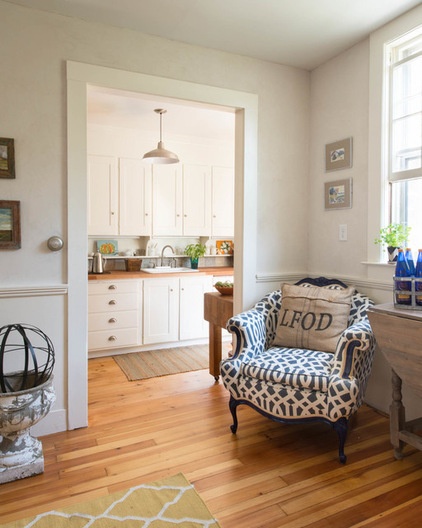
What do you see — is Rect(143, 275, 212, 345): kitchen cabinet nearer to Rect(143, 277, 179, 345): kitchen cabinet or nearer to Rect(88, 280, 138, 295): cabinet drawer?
Rect(143, 277, 179, 345): kitchen cabinet

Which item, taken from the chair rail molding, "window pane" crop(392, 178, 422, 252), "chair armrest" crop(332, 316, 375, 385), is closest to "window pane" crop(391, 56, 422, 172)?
"window pane" crop(392, 178, 422, 252)

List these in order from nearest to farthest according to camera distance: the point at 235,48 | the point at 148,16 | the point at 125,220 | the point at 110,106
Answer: the point at 148,16 < the point at 235,48 < the point at 110,106 < the point at 125,220

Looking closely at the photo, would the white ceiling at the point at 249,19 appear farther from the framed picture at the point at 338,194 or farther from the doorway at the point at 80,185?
the framed picture at the point at 338,194

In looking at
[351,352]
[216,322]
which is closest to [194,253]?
[216,322]

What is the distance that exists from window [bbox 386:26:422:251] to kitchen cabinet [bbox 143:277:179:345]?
8.01 feet

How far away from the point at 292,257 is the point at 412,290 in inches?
50.1

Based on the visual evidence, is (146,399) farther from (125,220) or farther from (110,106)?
(110,106)

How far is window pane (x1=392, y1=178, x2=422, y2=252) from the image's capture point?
100 inches

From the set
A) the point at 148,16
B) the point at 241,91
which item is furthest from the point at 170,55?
the point at 241,91

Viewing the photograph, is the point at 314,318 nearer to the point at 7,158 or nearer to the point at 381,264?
the point at 381,264

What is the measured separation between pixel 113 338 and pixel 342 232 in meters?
2.50

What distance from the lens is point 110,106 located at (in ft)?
12.4

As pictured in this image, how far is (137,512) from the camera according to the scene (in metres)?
1.71

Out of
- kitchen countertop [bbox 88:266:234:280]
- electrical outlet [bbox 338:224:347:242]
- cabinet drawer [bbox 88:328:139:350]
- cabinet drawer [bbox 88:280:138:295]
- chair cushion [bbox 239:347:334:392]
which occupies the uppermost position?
electrical outlet [bbox 338:224:347:242]
